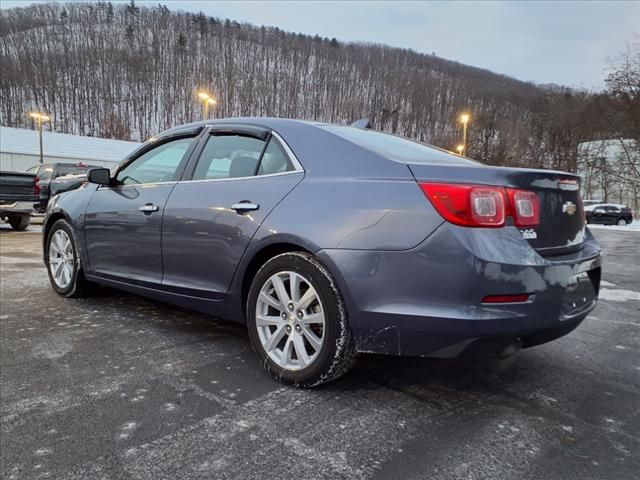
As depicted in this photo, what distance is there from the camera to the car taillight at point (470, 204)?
2.01 metres

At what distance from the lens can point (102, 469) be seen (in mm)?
1722

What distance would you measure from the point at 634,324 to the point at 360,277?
10.1 ft

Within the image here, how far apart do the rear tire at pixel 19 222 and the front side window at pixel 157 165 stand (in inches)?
395

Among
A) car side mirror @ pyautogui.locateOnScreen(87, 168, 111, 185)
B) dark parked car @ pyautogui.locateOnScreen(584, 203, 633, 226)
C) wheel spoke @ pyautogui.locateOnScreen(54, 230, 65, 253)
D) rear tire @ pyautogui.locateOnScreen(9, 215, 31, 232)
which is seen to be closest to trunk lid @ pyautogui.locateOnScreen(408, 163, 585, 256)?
car side mirror @ pyautogui.locateOnScreen(87, 168, 111, 185)

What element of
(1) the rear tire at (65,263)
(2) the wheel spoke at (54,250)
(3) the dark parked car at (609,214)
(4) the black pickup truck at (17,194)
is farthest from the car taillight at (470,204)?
(3) the dark parked car at (609,214)

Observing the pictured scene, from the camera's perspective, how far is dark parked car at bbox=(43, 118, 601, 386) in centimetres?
200

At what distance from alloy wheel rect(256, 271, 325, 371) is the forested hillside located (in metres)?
49.3

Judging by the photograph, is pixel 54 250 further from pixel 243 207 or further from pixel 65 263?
pixel 243 207

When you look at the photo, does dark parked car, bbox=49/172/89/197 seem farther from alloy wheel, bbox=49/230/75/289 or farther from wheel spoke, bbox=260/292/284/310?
wheel spoke, bbox=260/292/284/310

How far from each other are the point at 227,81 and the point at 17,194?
2722 inches

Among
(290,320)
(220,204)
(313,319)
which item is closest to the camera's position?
(313,319)

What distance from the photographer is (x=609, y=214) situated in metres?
30.0

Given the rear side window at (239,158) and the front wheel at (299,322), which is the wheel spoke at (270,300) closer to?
the front wheel at (299,322)

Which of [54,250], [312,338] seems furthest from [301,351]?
[54,250]
